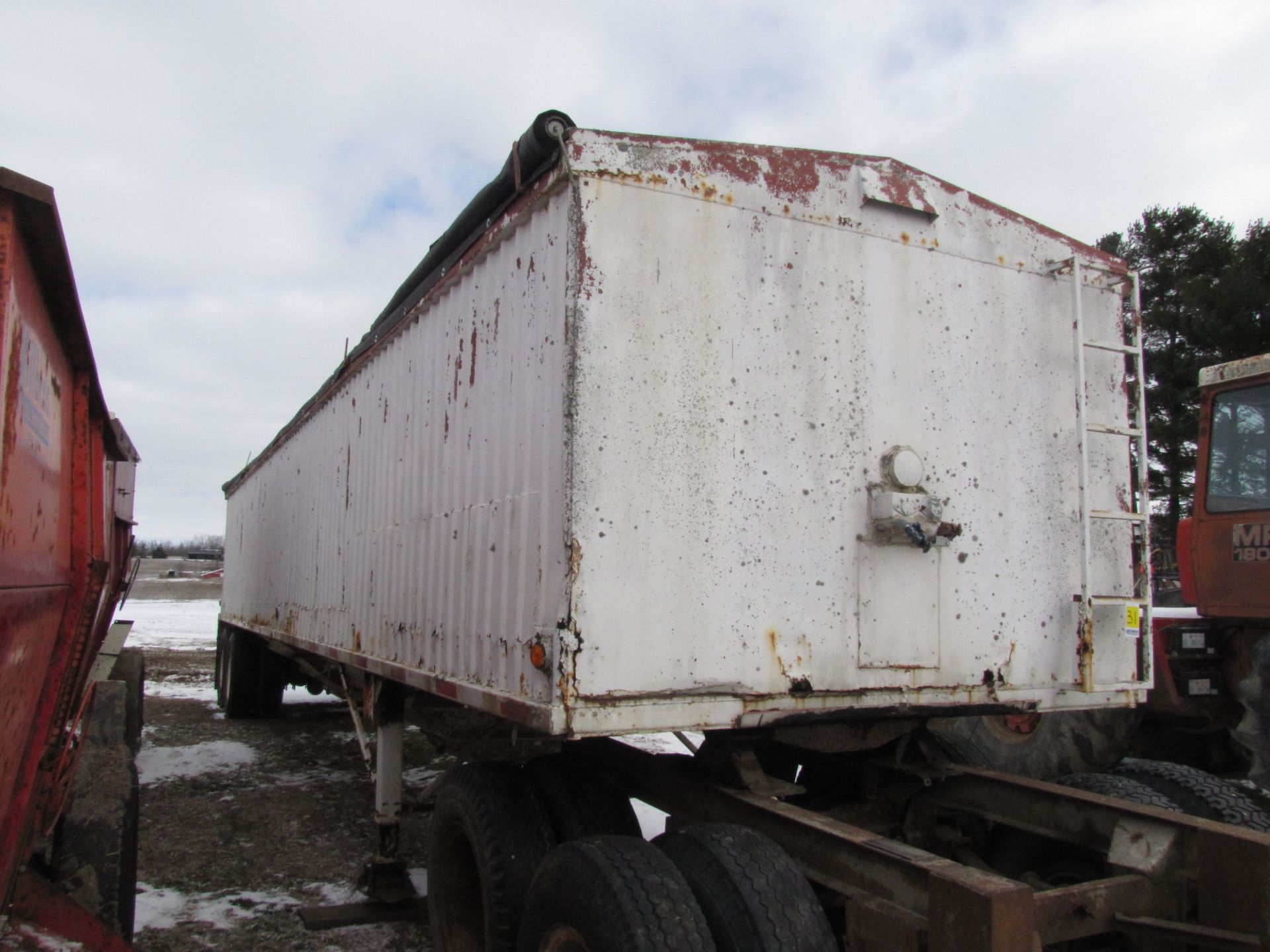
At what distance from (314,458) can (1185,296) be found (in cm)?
2204

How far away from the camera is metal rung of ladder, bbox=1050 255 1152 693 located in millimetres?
3674

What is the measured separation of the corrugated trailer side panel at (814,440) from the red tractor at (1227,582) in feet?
5.81

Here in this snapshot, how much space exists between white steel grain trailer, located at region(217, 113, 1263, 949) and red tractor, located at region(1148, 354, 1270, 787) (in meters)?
1.71

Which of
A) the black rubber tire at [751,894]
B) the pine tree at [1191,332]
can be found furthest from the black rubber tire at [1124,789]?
the pine tree at [1191,332]

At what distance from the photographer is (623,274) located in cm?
312

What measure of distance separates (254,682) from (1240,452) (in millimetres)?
10315

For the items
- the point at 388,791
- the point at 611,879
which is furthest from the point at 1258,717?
the point at 388,791

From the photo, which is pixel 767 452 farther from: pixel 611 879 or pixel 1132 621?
pixel 1132 621

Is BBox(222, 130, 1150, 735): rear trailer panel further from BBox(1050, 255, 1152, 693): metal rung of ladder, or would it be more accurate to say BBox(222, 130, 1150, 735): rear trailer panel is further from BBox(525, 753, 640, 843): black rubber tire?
BBox(525, 753, 640, 843): black rubber tire

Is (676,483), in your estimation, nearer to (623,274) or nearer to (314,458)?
(623,274)

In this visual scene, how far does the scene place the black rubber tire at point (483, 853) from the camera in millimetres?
3514

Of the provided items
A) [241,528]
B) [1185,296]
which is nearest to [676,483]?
[241,528]

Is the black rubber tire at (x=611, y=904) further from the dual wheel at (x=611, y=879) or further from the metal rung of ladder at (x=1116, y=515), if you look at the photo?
the metal rung of ladder at (x=1116, y=515)

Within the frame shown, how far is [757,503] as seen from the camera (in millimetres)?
3225
